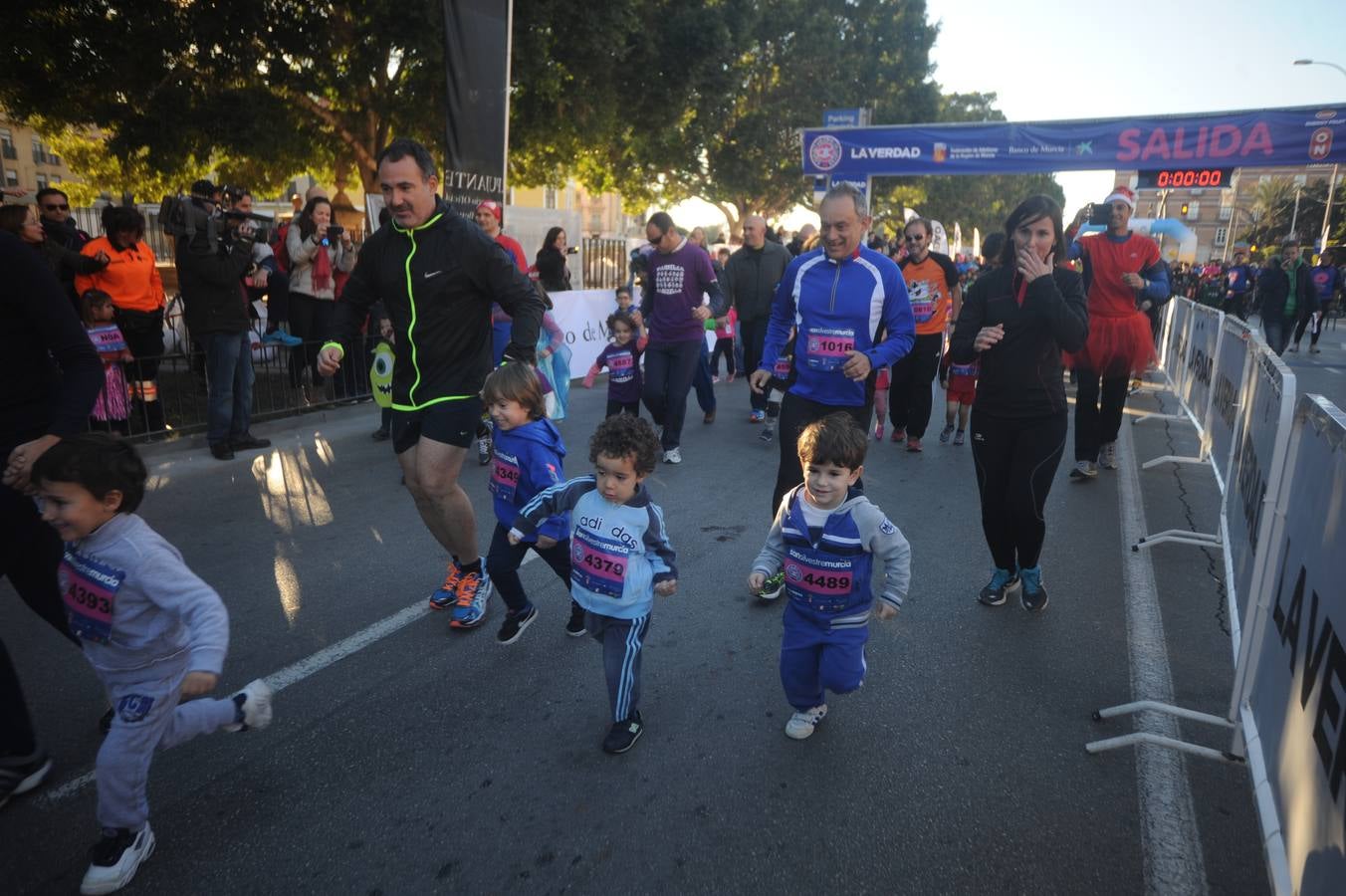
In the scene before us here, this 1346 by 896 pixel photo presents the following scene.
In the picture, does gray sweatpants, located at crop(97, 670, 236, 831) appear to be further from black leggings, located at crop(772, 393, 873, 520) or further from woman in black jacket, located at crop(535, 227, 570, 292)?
woman in black jacket, located at crop(535, 227, 570, 292)

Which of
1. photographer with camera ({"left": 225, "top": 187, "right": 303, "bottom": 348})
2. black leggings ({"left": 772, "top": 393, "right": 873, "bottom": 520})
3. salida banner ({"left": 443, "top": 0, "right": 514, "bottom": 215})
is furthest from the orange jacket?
black leggings ({"left": 772, "top": 393, "right": 873, "bottom": 520})

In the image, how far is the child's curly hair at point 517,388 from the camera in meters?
3.71

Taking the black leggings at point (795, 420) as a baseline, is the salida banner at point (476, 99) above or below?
above

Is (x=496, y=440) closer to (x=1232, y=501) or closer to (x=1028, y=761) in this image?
(x=1028, y=761)

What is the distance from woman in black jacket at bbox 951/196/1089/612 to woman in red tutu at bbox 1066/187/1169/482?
291 cm

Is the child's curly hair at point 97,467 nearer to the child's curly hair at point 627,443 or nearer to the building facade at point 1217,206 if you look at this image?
the child's curly hair at point 627,443

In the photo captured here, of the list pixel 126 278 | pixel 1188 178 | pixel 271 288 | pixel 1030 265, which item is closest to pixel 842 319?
pixel 1030 265

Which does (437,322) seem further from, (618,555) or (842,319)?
(842,319)

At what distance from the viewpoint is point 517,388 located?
146 inches

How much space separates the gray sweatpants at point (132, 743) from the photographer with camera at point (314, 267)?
721cm

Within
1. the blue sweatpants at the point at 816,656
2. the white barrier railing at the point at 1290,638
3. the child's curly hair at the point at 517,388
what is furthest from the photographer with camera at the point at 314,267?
the white barrier railing at the point at 1290,638

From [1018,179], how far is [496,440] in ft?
259

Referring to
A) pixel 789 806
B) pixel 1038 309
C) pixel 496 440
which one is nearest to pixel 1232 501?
pixel 1038 309

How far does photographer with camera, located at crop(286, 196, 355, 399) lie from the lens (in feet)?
29.6
